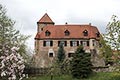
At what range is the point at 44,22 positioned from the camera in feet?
248

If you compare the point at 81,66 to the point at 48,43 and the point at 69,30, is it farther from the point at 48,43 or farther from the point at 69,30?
the point at 69,30

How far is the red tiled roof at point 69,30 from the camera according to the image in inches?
2763

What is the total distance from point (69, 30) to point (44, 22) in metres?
6.80

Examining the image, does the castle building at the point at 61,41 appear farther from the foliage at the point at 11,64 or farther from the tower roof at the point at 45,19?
the foliage at the point at 11,64

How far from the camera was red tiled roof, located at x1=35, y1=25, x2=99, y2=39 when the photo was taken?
230ft

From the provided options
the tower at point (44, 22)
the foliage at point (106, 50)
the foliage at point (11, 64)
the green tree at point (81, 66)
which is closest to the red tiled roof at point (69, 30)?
the tower at point (44, 22)

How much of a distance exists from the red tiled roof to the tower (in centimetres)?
290

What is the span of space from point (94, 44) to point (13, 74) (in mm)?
50770

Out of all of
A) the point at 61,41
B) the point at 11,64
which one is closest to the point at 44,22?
the point at 61,41

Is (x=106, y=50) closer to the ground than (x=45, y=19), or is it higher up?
closer to the ground

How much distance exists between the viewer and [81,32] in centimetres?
7081

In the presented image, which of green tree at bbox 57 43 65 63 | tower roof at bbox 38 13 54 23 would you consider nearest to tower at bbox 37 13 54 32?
tower roof at bbox 38 13 54 23

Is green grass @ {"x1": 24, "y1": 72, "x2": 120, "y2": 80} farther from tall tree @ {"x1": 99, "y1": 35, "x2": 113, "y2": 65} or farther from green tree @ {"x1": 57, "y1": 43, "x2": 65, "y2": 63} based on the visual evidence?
green tree @ {"x1": 57, "y1": 43, "x2": 65, "y2": 63}

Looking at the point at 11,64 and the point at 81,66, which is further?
the point at 81,66
